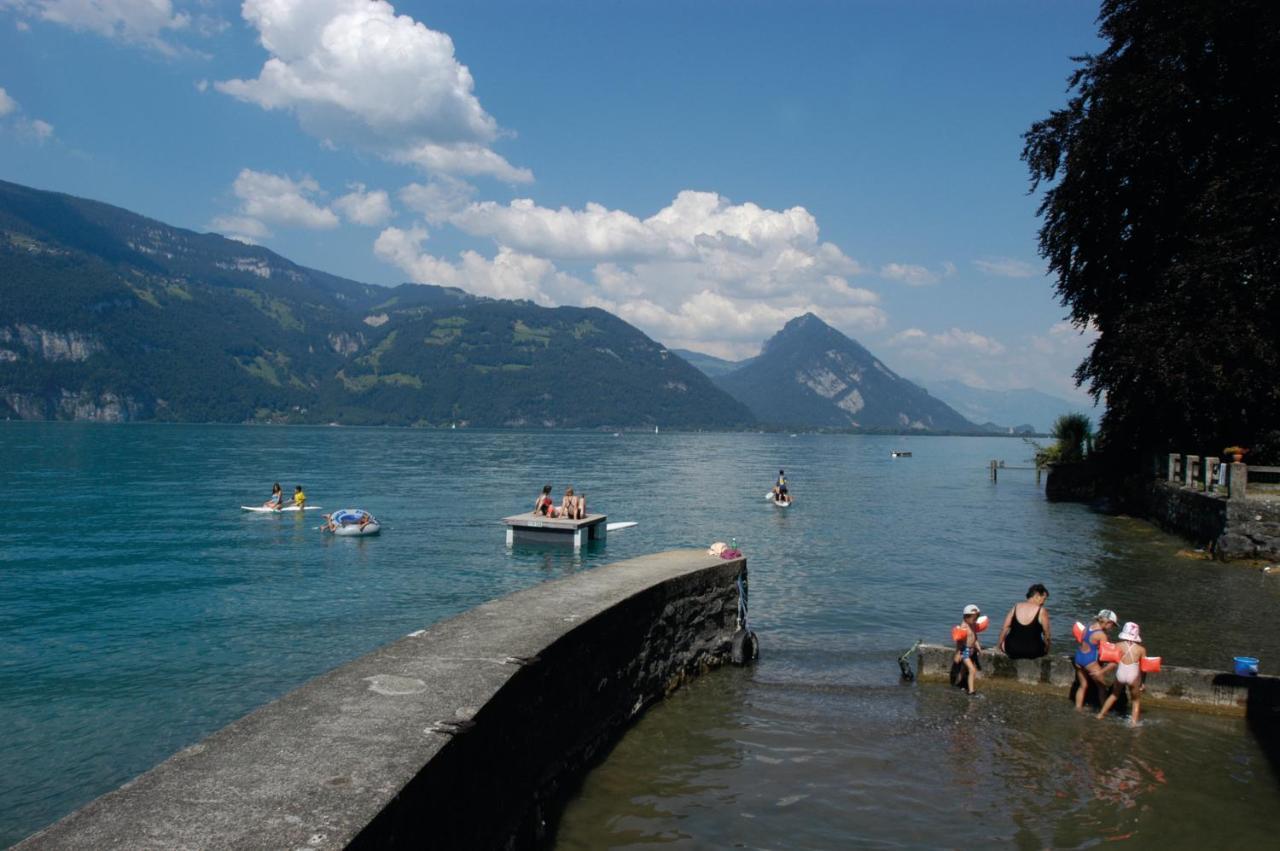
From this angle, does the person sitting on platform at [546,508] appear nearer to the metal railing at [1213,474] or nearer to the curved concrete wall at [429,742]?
the curved concrete wall at [429,742]

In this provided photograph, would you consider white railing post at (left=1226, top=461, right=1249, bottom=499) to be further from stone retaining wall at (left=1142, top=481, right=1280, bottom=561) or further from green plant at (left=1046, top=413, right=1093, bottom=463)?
green plant at (left=1046, top=413, right=1093, bottom=463)

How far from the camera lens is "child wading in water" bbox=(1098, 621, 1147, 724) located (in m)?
11.0

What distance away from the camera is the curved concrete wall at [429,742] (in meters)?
4.78

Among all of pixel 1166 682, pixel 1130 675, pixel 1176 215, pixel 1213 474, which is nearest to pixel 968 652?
pixel 1130 675

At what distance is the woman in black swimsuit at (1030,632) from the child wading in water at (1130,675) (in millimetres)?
1104

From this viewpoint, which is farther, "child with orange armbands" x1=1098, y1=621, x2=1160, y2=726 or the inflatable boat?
the inflatable boat

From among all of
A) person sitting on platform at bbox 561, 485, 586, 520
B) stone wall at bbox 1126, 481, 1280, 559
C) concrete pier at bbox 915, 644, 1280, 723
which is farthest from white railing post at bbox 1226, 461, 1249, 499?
person sitting on platform at bbox 561, 485, 586, 520

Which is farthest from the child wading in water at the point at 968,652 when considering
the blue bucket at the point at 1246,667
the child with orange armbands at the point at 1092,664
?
the blue bucket at the point at 1246,667

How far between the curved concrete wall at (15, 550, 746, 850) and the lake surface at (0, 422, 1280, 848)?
2.66ft

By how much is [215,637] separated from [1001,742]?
46.7 ft

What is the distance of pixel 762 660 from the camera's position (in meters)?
14.3

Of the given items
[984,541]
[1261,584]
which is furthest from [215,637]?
[984,541]

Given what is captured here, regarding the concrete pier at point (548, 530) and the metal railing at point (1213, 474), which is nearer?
the metal railing at point (1213, 474)

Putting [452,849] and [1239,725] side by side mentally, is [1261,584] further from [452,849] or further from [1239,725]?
[452,849]
